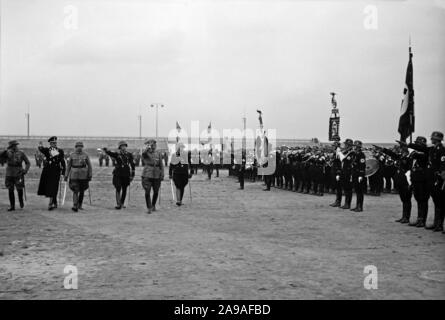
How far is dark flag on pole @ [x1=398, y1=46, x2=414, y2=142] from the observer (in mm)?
15727

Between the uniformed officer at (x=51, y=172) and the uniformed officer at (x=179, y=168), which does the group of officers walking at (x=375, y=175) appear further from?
the uniformed officer at (x=51, y=172)

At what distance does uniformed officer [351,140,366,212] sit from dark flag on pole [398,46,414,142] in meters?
1.64

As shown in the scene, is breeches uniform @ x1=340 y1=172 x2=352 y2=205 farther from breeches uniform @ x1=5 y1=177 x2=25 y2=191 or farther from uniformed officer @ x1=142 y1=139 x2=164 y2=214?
A: breeches uniform @ x1=5 y1=177 x2=25 y2=191

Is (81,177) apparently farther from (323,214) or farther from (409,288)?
(409,288)

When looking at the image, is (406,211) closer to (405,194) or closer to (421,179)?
(405,194)

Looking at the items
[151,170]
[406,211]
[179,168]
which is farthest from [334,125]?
[151,170]

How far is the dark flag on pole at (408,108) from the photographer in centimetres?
1573

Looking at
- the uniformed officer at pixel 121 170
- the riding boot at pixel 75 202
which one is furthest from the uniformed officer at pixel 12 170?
the uniformed officer at pixel 121 170

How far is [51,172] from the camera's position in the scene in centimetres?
1436

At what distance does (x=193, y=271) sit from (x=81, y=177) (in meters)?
8.09

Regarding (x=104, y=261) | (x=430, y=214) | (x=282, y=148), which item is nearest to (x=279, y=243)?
(x=104, y=261)

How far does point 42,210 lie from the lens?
14414 mm

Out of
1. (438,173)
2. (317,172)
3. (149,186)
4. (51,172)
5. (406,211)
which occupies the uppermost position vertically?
(438,173)

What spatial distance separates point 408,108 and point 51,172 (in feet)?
35.4
